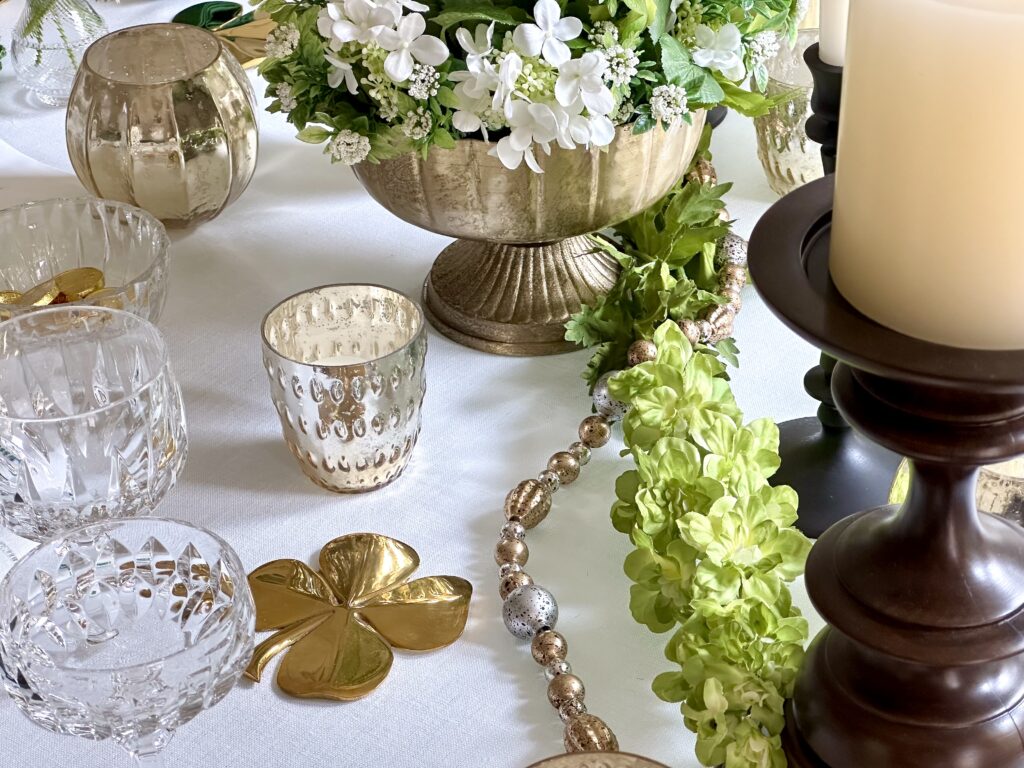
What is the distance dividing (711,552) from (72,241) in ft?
1.79

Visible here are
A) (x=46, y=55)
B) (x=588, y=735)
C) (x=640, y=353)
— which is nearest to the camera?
(x=588, y=735)

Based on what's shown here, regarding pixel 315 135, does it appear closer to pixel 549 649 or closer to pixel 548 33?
pixel 548 33

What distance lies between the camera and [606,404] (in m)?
0.75

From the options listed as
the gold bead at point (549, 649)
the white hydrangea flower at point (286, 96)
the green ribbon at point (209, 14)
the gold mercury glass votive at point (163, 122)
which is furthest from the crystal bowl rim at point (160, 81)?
the gold bead at point (549, 649)

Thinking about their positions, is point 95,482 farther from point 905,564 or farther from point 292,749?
point 905,564

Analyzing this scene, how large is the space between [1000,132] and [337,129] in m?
0.47

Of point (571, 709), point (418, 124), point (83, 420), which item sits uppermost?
point (418, 124)

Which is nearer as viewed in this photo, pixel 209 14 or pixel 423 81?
pixel 423 81

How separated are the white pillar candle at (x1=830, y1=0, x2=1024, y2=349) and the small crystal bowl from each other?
60 centimetres

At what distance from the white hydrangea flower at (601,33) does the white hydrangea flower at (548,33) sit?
0.02 m

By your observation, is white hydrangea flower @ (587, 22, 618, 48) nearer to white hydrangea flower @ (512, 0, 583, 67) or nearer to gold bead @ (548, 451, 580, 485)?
white hydrangea flower @ (512, 0, 583, 67)

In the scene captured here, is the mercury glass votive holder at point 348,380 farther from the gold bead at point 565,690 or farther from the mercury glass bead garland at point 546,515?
the gold bead at point 565,690

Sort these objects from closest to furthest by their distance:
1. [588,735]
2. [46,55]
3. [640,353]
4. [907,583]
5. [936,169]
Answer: [936,169], [907,583], [588,735], [640,353], [46,55]

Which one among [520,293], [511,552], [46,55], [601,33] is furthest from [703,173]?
[46,55]
